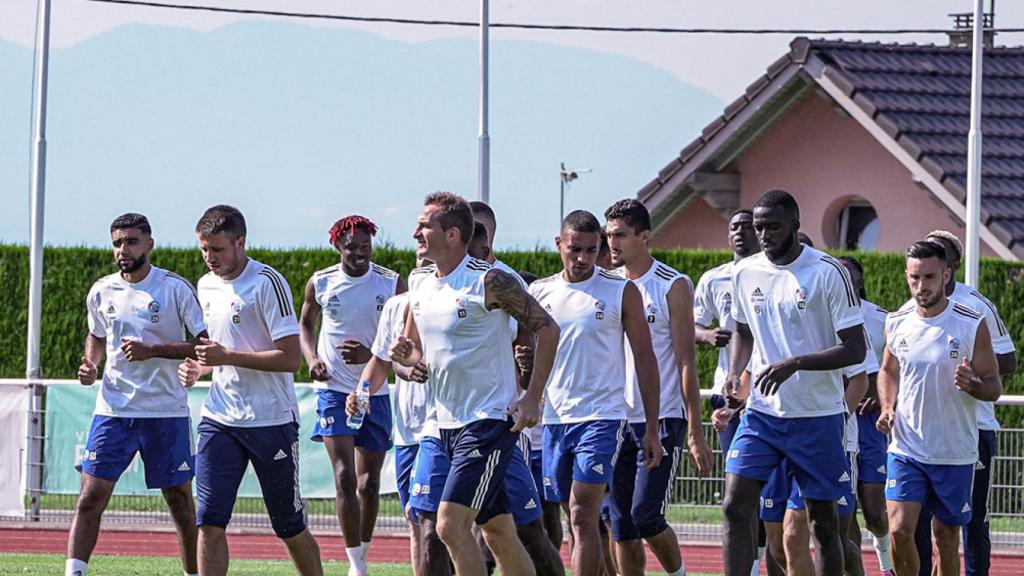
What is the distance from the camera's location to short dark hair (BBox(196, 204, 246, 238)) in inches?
400


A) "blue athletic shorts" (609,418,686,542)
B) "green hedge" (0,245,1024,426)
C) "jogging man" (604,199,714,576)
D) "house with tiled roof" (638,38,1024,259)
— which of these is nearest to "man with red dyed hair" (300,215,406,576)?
"jogging man" (604,199,714,576)

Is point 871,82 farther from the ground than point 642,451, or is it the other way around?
point 871,82

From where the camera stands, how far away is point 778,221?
379 inches

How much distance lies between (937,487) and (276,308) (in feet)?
13.5

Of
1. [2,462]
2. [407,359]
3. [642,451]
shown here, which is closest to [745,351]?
[642,451]

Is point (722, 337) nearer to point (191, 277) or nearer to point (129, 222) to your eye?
point (129, 222)

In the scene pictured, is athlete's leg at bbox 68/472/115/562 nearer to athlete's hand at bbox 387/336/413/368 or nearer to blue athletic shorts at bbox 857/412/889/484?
athlete's hand at bbox 387/336/413/368

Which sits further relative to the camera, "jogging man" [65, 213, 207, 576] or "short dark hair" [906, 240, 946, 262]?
"jogging man" [65, 213, 207, 576]

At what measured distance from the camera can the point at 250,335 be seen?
10.2m

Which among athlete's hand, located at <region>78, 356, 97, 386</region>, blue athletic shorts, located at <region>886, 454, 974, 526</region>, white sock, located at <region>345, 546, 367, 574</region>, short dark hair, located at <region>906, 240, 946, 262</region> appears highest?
short dark hair, located at <region>906, 240, 946, 262</region>

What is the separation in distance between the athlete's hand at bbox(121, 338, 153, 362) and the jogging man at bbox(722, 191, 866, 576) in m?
3.51

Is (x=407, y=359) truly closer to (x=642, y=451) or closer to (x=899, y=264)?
(x=642, y=451)

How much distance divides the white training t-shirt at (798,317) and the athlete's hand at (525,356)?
1.35m

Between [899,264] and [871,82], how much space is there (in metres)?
4.19
